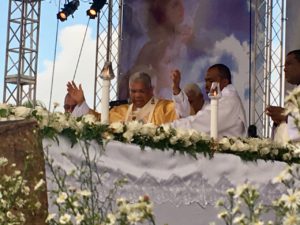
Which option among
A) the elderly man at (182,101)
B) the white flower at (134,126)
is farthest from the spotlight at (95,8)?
the white flower at (134,126)

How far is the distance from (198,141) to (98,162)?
605 millimetres

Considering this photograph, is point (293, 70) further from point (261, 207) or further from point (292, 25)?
point (292, 25)

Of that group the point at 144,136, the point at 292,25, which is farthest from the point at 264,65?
the point at 144,136

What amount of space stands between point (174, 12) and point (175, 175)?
20.8 ft

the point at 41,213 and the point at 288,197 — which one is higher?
the point at 288,197

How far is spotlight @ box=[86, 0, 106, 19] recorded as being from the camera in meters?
9.88

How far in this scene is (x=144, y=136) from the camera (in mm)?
3660

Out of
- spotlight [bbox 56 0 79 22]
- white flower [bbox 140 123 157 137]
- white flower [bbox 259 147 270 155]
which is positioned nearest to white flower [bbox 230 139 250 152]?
white flower [bbox 259 147 270 155]

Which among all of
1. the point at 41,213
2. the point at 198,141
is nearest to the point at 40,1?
the point at 198,141

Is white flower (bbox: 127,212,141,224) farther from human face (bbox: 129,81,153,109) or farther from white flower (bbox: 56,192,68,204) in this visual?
human face (bbox: 129,81,153,109)

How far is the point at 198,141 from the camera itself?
3863mm

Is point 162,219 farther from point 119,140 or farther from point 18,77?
point 18,77

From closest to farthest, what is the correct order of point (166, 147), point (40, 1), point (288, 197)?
point (288, 197), point (166, 147), point (40, 1)

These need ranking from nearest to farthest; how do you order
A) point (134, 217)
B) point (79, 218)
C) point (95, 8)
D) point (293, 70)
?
point (134, 217), point (79, 218), point (293, 70), point (95, 8)
